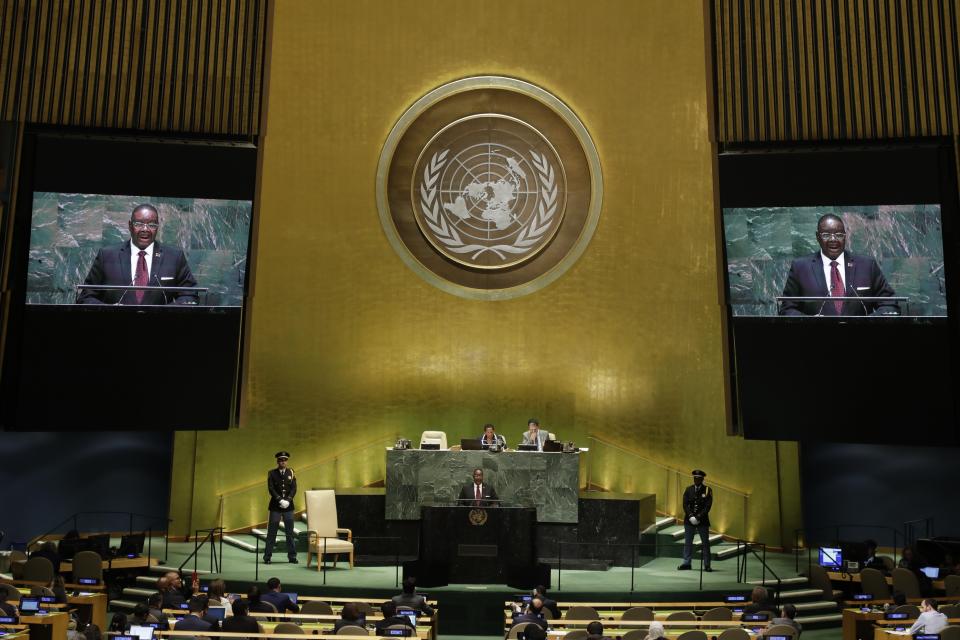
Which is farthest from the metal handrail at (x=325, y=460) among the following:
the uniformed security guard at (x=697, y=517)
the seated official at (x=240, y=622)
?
the seated official at (x=240, y=622)

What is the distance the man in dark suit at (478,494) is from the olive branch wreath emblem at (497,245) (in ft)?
12.5

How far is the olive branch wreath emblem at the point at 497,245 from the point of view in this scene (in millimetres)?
15039

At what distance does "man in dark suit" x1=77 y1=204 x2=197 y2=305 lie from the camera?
1242 centimetres

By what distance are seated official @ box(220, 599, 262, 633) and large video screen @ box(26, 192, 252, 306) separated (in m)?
5.32

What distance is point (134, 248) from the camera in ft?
40.9

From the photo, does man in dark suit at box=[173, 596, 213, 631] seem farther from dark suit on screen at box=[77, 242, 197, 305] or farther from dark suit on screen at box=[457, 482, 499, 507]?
dark suit on screen at box=[77, 242, 197, 305]

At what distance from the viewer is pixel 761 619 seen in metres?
8.66

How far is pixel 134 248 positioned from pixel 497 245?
505 centimetres

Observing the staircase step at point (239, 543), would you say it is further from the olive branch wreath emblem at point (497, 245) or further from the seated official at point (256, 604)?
the olive branch wreath emblem at point (497, 245)

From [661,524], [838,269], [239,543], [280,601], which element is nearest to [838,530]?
[661,524]

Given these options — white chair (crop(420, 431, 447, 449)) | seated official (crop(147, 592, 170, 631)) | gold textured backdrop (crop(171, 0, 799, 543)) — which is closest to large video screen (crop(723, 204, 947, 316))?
gold textured backdrop (crop(171, 0, 799, 543))

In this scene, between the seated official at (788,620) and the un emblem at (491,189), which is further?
the un emblem at (491,189)

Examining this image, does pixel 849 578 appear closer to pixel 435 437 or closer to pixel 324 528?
pixel 435 437

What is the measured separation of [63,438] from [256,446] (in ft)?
8.71
